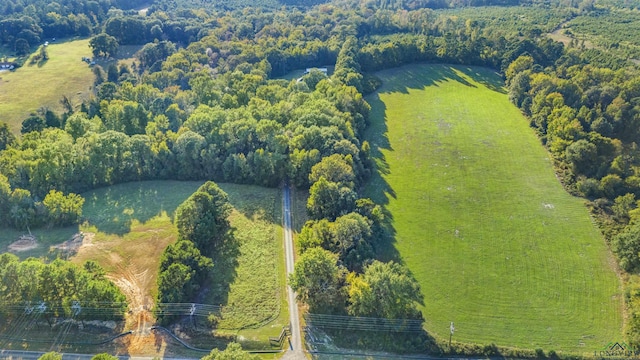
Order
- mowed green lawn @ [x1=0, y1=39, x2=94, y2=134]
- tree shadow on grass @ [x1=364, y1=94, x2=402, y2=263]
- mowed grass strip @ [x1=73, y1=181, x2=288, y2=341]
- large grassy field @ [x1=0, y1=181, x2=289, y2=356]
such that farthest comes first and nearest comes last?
mowed green lawn @ [x1=0, y1=39, x2=94, y2=134] < tree shadow on grass @ [x1=364, y1=94, x2=402, y2=263] < mowed grass strip @ [x1=73, y1=181, x2=288, y2=341] < large grassy field @ [x1=0, y1=181, x2=289, y2=356]

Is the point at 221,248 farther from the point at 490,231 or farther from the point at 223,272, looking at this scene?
the point at 490,231

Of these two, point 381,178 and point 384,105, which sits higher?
point 384,105

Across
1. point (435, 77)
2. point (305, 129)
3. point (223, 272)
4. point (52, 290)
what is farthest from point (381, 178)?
point (435, 77)

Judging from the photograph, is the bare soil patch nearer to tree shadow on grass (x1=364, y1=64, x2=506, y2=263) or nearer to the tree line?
the tree line

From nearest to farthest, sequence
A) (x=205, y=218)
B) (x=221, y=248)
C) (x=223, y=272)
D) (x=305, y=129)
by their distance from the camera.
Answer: (x=223, y=272) < (x=205, y=218) < (x=221, y=248) < (x=305, y=129)

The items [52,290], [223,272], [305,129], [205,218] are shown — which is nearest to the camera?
[52,290]

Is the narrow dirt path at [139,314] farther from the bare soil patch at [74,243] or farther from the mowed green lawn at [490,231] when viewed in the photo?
the mowed green lawn at [490,231]

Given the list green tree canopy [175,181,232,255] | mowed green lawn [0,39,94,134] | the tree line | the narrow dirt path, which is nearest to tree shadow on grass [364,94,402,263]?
green tree canopy [175,181,232,255]
